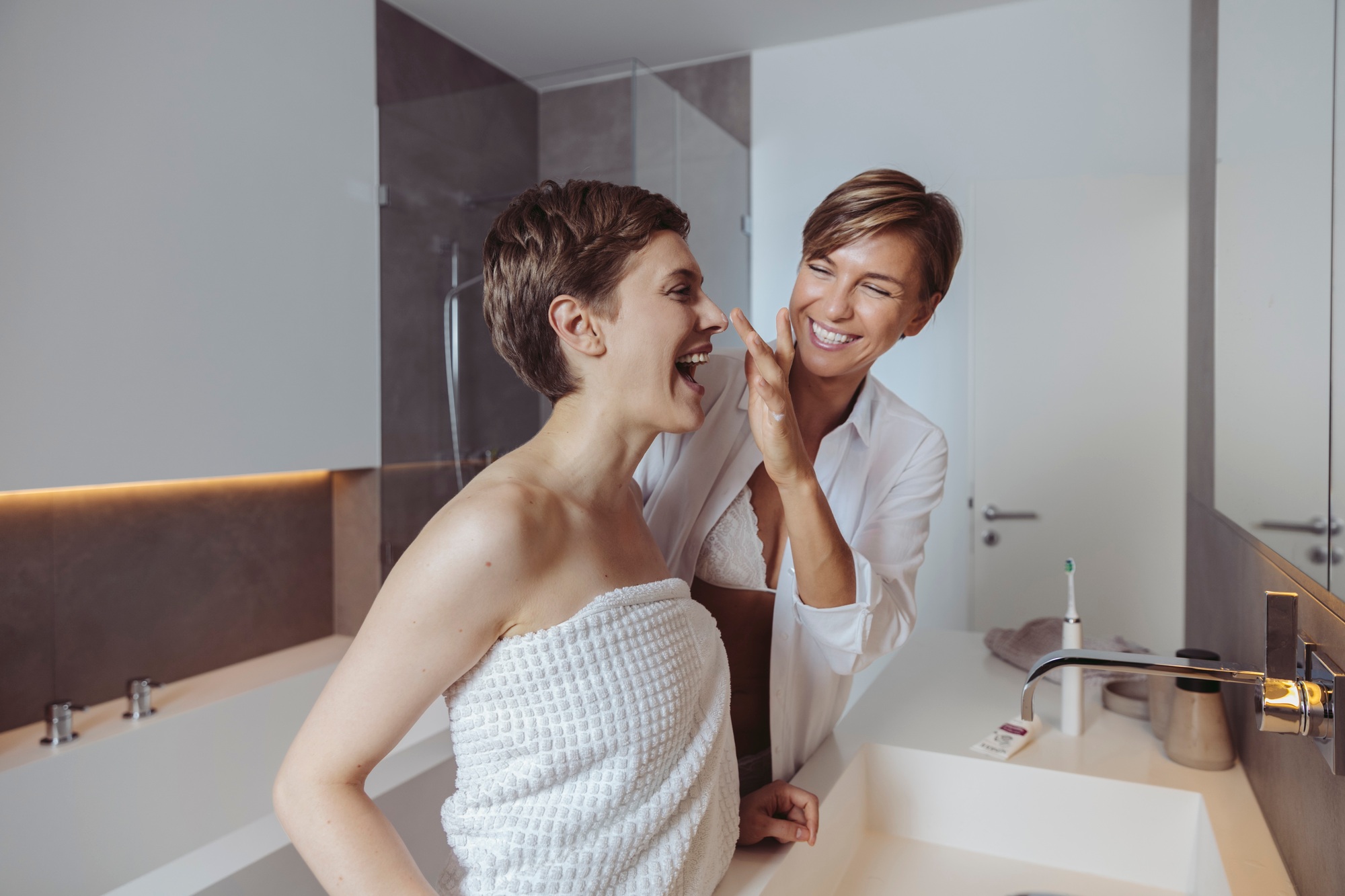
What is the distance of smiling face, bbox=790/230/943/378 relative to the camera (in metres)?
1.08

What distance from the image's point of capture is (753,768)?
1231 millimetres

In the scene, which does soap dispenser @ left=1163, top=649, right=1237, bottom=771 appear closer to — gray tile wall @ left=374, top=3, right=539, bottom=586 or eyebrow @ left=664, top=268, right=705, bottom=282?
eyebrow @ left=664, top=268, right=705, bottom=282

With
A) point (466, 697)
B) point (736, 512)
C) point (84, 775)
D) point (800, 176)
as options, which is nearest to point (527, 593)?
point (466, 697)

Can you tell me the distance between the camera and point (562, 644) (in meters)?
0.73

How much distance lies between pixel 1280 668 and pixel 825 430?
0.66m

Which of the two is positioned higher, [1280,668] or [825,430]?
[825,430]

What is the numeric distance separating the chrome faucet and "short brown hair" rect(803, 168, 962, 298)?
532 millimetres

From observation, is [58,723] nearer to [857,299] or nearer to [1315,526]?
[857,299]

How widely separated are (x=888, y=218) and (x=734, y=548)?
0.49 metres

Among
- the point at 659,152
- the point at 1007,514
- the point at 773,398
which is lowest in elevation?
the point at 1007,514

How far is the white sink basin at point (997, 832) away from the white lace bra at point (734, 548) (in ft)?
1.05

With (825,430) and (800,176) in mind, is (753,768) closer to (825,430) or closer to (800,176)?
(825,430)

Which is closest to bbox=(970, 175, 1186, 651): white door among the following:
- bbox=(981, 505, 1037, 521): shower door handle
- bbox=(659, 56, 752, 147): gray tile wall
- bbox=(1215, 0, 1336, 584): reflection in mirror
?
bbox=(981, 505, 1037, 521): shower door handle

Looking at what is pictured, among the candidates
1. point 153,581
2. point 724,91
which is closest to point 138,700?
point 153,581
